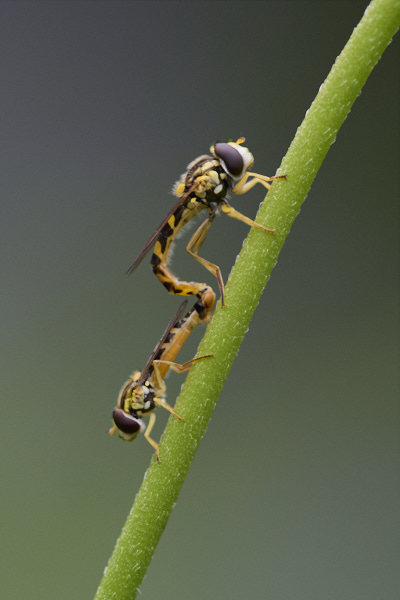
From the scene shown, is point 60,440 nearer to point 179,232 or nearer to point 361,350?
point 361,350

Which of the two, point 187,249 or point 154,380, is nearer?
point 187,249

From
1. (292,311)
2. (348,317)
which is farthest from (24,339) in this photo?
(348,317)

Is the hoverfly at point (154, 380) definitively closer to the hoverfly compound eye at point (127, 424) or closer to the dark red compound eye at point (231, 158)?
the hoverfly compound eye at point (127, 424)

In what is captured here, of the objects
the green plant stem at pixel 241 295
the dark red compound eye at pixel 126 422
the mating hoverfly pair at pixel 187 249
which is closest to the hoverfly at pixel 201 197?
the mating hoverfly pair at pixel 187 249

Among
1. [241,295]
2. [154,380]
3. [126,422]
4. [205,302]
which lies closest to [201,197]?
[205,302]

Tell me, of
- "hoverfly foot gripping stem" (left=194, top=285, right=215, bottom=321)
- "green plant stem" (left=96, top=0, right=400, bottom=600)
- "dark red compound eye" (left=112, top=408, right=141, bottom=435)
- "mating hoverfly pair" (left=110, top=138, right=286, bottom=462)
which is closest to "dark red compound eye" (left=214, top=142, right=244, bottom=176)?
"mating hoverfly pair" (left=110, top=138, right=286, bottom=462)

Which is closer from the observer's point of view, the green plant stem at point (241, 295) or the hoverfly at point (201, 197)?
the green plant stem at point (241, 295)

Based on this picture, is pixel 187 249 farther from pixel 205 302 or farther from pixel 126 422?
pixel 126 422
